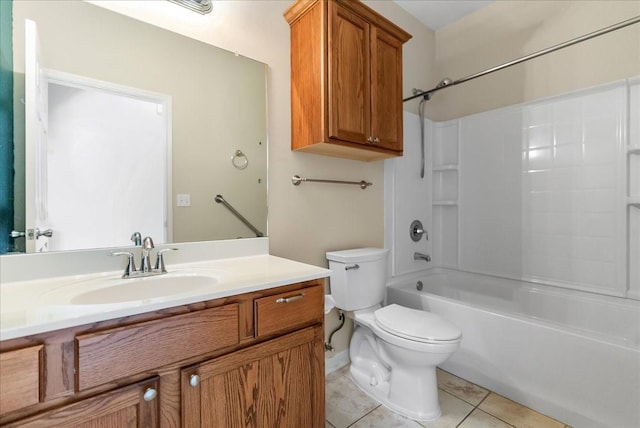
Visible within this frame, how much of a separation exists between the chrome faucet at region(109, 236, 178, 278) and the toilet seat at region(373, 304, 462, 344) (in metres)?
1.11

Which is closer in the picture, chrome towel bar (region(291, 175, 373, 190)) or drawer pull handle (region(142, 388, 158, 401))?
drawer pull handle (region(142, 388, 158, 401))

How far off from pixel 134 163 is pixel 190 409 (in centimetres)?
96

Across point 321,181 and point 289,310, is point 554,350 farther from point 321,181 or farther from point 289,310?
point 321,181

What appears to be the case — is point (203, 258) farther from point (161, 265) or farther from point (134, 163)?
point (134, 163)

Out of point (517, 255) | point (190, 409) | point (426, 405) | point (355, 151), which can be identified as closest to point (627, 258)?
point (517, 255)

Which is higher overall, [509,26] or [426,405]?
[509,26]

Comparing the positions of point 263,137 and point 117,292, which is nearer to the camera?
point 117,292

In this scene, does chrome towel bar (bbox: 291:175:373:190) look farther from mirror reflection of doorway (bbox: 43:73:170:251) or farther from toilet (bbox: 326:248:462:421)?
mirror reflection of doorway (bbox: 43:73:170:251)

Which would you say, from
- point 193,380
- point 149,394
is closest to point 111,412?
point 149,394

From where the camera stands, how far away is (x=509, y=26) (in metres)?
2.29

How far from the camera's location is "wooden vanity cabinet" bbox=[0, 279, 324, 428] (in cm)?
65

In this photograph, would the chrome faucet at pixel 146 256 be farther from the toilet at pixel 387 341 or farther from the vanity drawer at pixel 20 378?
the toilet at pixel 387 341

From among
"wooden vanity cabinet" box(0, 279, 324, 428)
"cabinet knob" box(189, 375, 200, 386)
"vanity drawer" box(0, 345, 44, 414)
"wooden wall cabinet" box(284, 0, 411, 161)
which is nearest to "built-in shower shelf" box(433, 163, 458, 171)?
"wooden wall cabinet" box(284, 0, 411, 161)

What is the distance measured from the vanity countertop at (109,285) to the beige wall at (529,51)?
223cm
